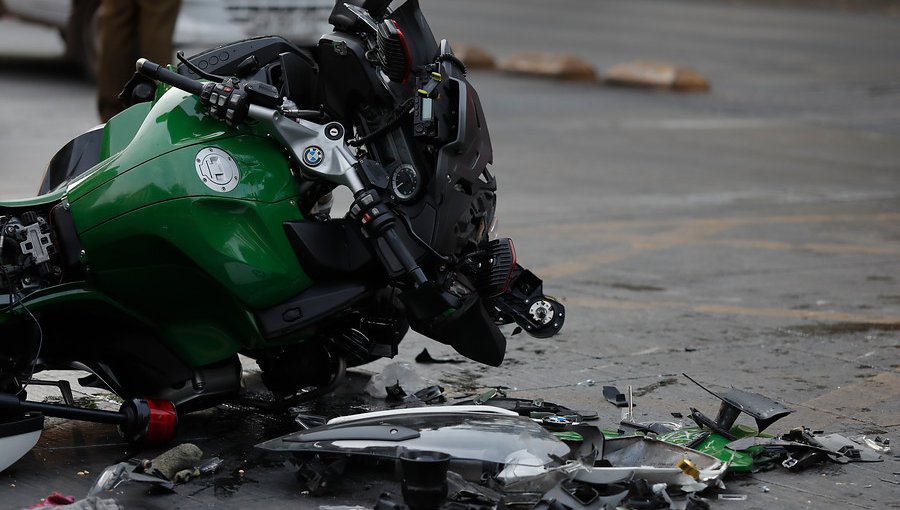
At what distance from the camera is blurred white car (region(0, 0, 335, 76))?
12.3 m

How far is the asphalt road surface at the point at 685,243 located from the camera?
4359 millimetres

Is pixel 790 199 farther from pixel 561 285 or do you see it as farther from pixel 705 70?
pixel 705 70

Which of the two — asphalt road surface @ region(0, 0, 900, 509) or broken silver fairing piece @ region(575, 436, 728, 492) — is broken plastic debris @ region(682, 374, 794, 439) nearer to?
asphalt road surface @ region(0, 0, 900, 509)

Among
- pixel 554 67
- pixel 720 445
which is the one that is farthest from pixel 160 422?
pixel 554 67

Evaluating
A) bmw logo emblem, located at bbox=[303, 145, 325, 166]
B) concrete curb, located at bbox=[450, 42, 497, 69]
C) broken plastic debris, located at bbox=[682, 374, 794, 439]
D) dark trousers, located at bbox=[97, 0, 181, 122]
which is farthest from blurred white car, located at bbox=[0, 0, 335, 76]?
broken plastic debris, located at bbox=[682, 374, 794, 439]

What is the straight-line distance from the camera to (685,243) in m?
8.09

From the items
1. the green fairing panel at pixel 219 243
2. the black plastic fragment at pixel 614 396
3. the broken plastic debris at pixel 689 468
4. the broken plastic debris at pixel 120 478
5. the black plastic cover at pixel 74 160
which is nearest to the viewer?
the broken plastic debris at pixel 120 478

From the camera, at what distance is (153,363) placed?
4359 millimetres

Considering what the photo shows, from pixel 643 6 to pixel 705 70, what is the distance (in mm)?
9786

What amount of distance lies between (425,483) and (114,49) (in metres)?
5.79

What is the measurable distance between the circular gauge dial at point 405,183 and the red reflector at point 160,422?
3.18 ft

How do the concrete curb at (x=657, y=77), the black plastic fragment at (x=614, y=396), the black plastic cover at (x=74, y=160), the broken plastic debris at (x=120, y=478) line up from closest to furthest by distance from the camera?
the broken plastic debris at (x=120, y=478), the black plastic cover at (x=74, y=160), the black plastic fragment at (x=614, y=396), the concrete curb at (x=657, y=77)

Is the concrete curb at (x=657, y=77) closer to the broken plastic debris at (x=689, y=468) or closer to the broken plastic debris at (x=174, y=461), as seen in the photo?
the broken plastic debris at (x=689, y=468)

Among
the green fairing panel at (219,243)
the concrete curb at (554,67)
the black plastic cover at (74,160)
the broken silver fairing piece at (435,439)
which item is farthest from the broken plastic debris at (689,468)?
the concrete curb at (554,67)
